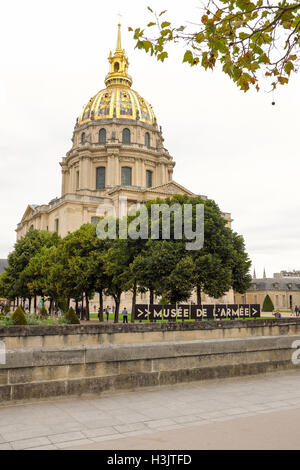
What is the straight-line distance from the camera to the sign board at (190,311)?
18394 mm

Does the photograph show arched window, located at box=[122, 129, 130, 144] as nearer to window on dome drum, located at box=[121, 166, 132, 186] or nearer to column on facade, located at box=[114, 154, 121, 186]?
column on facade, located at box=[114, 154, 121, 186]

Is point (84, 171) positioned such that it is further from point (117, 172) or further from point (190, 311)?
point (190, 311)

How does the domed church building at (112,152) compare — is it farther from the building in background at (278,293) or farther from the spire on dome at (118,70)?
the building in background at (278,293)

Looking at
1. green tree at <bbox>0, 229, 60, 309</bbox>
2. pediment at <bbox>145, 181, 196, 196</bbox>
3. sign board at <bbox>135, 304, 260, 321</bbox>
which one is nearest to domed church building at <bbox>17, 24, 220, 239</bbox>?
pediment at <bbox>145, 181, 196, 196</bbox>

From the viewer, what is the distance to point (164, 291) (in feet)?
96.1

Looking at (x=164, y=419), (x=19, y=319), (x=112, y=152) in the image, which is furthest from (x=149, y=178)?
(x=164, y=419)

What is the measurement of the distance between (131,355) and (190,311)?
9.83 metres

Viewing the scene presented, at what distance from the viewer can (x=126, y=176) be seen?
83.7 meters

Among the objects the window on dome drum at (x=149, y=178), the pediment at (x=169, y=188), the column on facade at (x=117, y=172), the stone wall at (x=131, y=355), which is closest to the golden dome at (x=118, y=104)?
the column on facade at (x=117, y=172)

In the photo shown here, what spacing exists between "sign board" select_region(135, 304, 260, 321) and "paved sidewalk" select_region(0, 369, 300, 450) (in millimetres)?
7427

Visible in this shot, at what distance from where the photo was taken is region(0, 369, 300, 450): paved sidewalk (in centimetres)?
660

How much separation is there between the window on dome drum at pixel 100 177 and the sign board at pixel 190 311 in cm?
6384
